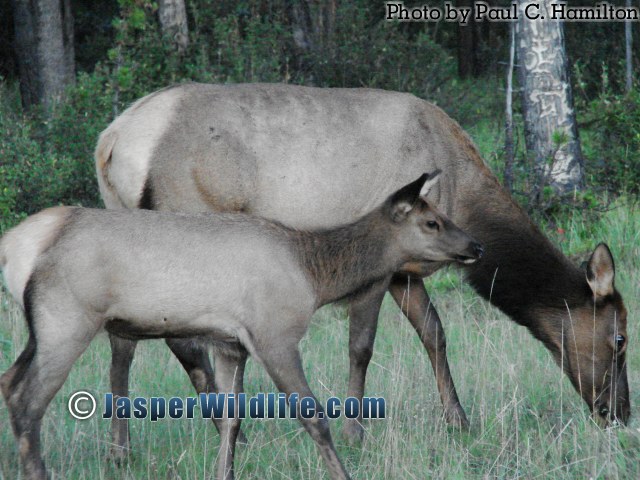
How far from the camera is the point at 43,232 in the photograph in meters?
4.84

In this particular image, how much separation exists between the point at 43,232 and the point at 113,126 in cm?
167

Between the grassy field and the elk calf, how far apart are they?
1.12ft

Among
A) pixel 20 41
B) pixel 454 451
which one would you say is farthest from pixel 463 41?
pixel 454 451

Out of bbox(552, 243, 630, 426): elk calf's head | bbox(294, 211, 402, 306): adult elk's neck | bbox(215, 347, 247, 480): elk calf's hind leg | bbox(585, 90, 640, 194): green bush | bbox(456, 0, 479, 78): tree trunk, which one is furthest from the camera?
bbox(456, 0, 479, 78): tree trunk

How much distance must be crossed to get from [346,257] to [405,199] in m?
0.45

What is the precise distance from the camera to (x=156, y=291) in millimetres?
4875

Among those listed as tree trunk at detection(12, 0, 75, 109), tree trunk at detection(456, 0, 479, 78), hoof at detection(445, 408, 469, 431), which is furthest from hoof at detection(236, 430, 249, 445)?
tree trunk at detection(456, 0, 479, 78)

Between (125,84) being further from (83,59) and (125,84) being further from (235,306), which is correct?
(83,59)

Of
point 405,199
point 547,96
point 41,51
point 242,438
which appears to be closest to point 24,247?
point 242,438

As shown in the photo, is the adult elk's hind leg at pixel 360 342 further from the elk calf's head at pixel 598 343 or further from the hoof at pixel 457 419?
the elk calf's head at pixel 598 343

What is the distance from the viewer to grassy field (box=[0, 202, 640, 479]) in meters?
5.23

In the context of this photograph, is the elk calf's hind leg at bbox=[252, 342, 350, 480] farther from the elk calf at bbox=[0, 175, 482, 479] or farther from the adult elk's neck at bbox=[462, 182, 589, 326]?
the adult elk's neck at bbox=[462, 182, 589, 326]

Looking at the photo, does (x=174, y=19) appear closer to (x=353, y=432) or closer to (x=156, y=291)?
(x=353, y=432)

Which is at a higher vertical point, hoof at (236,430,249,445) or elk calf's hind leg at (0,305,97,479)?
elk calf's hind leg at (0,305,97,479)
